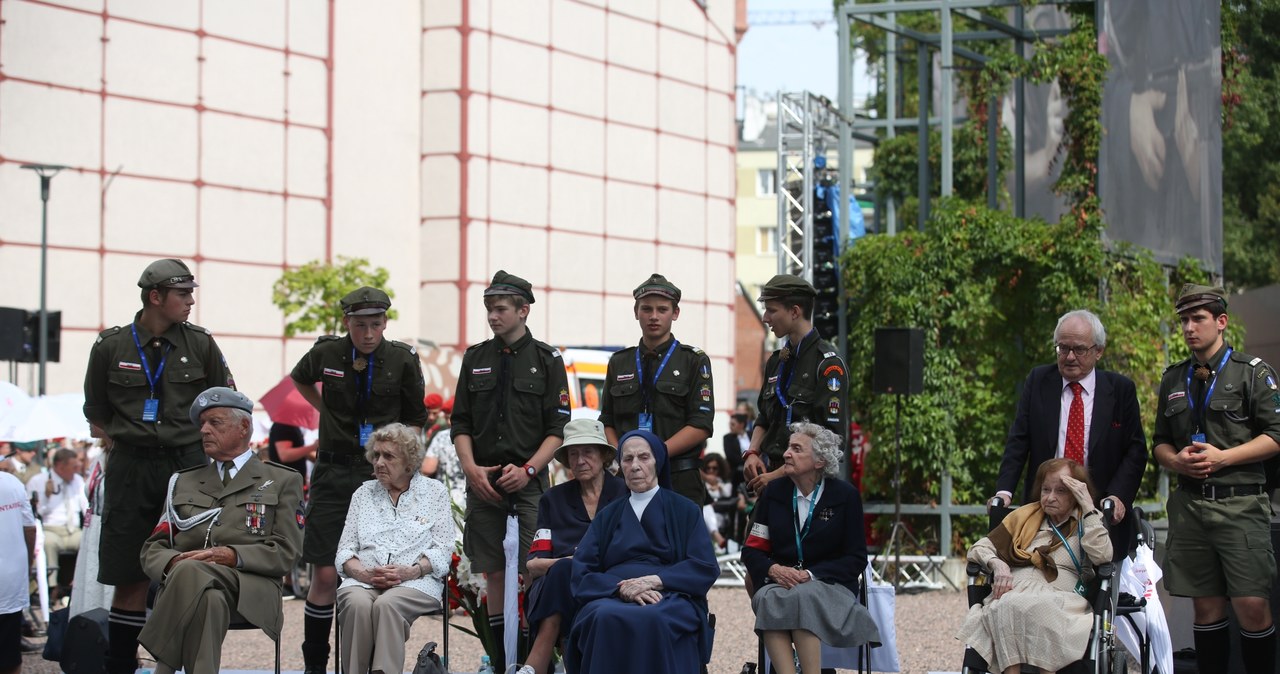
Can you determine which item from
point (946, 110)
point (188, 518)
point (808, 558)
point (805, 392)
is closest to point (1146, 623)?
point (808, 558)

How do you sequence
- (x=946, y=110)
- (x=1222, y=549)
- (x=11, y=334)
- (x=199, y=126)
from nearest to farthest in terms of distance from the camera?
(x=1222, y=549), (x=946, y=110), (x=11, y=334), (x=199, y=126)

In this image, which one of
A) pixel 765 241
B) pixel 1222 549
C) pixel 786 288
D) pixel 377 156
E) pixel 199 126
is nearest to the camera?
pixel 1222 549

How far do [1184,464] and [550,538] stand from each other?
2.93 metres

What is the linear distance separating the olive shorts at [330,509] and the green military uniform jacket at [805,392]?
2.05 metres

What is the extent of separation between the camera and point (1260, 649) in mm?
7297

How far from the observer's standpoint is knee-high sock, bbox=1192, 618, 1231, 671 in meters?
7.43

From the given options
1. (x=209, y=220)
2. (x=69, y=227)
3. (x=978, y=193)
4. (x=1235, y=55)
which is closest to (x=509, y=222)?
(x=209, y=220)

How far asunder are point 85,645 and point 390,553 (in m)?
1.81

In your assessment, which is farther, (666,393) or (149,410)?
(666,393)

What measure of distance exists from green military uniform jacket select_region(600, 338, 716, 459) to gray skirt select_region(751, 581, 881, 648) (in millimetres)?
1209

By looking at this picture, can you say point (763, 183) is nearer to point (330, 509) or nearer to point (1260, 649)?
point (330, 509)

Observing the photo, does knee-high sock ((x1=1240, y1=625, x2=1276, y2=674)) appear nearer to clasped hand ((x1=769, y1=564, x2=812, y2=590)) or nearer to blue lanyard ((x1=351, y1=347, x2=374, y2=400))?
clasped hand ((x1=769, y1=564, x2=812, y2=590))

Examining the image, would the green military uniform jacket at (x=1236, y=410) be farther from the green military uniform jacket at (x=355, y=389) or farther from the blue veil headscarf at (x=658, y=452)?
the green military uniform jacket at (x=355, y=389)

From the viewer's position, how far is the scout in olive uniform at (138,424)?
7.73m
